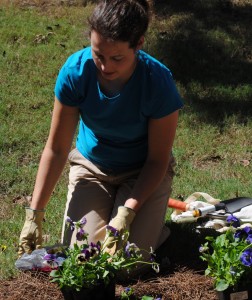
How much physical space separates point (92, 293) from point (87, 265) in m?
0.14

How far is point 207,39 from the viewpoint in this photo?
293 inches

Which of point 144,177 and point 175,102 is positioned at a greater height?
point 175,102

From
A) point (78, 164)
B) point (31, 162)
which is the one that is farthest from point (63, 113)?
point (31, 162)

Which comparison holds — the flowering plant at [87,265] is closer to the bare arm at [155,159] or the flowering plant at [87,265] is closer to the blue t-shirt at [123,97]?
the bare arm at [155,159]

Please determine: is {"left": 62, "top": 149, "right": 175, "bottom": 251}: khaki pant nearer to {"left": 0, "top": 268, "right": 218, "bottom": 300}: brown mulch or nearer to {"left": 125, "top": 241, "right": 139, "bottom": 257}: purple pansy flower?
{"left": 0, "top": 268, "right": 218, "bottom": 300}: brown mulch

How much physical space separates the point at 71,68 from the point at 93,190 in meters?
0.70

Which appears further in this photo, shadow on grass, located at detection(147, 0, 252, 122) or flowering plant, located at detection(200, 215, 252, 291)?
shadow on grass, located at detection(147, 0, 252, 122)

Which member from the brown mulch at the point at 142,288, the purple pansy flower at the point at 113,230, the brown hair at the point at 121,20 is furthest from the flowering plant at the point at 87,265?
the brown hair at the point at 121,20

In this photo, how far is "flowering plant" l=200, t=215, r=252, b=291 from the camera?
287cm

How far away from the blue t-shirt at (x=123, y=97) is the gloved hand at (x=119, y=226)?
0.44 meters

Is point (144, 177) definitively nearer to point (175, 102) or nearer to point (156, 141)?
point (156, 141)

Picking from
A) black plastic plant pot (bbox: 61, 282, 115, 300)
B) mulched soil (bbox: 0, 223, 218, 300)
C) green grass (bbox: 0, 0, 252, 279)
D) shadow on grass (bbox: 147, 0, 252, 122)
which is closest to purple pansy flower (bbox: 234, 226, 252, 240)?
mulched soil (bbox: 0, 223, 218, 300)

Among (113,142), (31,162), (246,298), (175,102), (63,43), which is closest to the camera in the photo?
(246,298)

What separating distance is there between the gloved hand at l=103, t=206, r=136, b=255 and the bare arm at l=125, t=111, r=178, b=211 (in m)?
0.08
